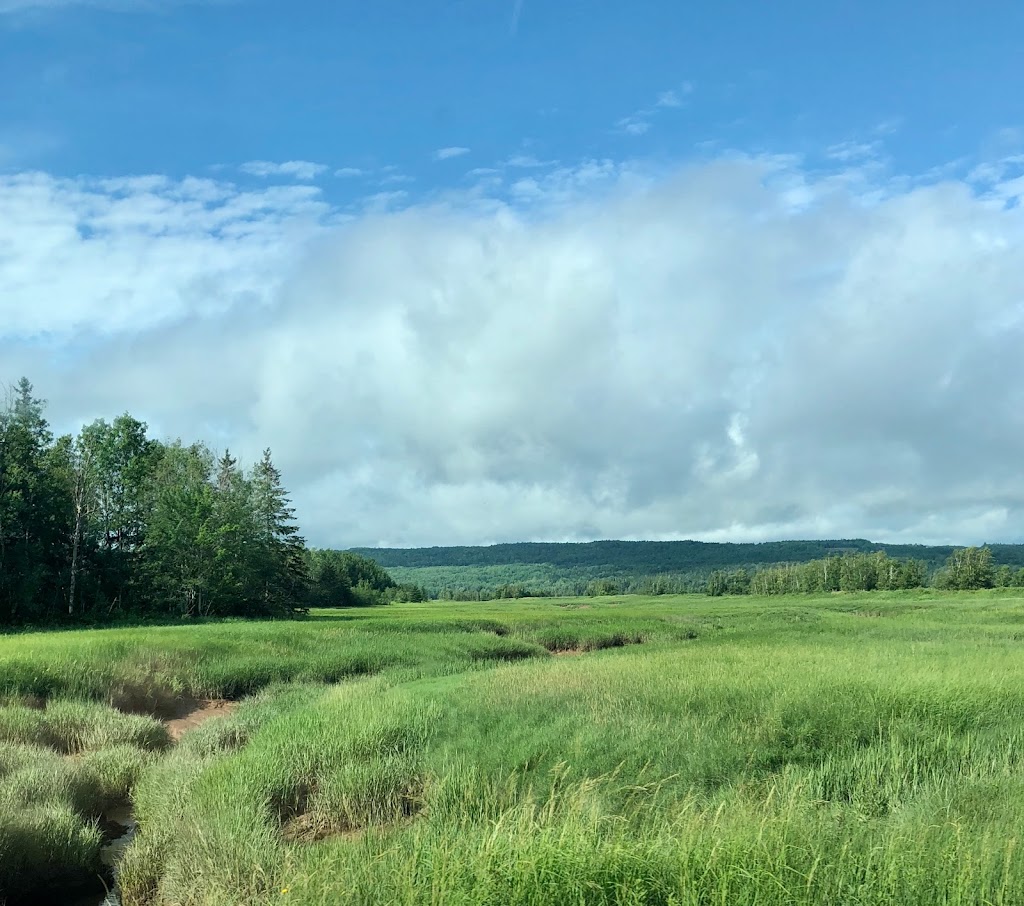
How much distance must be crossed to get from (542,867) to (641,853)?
3.07ft

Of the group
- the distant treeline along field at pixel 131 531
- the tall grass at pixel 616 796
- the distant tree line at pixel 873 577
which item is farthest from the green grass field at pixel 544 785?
the distant tree line at pixel 873 577

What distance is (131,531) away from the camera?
65062mm

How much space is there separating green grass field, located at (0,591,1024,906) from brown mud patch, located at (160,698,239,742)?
0.43 meters

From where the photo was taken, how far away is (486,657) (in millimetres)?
32062

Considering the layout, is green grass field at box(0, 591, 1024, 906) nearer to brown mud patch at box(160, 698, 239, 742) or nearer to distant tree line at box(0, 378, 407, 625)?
brown mud patch at box(160, 698, 239, 742)

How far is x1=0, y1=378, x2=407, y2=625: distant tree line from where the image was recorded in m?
48.2

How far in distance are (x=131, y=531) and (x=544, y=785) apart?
215 ft

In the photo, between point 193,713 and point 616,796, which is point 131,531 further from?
point 616,796

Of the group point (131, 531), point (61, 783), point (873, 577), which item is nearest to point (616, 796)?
point (61, 783)

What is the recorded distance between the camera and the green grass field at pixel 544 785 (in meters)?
6.05

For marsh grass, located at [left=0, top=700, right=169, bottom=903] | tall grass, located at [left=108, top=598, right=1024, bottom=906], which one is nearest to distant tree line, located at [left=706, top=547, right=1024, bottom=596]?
tall grass, located at [left=108, top=598, right=1024, bottom=906]

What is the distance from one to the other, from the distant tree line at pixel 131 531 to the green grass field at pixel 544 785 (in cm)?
3343

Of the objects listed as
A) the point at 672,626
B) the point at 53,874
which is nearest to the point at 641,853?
the point at 53,874

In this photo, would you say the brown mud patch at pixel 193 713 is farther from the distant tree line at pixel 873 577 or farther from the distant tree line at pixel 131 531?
the distant tree line at pixel 873 577
